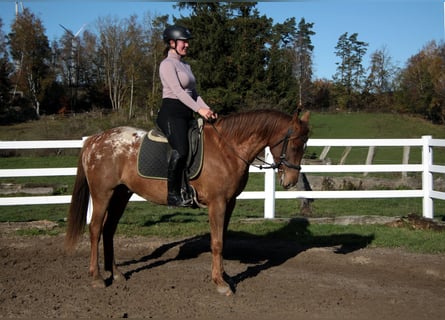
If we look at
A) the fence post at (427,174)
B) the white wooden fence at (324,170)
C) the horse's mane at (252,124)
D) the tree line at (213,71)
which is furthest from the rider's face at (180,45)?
the tree line at (213,71)

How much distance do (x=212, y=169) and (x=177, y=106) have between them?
3.04 ft

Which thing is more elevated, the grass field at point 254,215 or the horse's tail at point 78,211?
the horse's tail at point 78,211

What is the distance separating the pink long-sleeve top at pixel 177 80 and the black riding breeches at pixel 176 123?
128 mm

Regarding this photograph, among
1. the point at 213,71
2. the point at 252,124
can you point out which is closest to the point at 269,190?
the point at 252,124

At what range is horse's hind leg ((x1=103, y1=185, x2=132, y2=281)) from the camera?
6328mm

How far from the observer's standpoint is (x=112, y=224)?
659cm

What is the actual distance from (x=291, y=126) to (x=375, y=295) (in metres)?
2.30

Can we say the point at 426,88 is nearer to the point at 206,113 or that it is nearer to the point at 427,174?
the point at 427,174

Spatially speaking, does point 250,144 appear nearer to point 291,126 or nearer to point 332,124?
point 291,126

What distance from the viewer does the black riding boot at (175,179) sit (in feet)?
18.9

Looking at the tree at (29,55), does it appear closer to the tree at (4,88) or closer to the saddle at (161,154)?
the tree at (4,88)

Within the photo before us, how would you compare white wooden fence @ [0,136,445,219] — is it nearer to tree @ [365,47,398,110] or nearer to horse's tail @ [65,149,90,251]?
horse's tail @ [65,149,90,251]

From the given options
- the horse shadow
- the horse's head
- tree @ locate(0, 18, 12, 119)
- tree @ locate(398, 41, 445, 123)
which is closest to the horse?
the horse's head

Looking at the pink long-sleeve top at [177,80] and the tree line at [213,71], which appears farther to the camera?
the tree line at [213,71]
